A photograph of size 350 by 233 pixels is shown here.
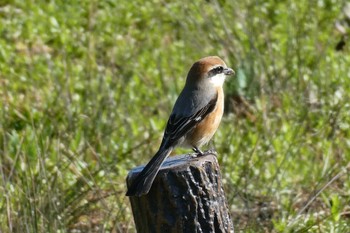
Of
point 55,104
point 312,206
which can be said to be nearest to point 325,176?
Result: point 312,206

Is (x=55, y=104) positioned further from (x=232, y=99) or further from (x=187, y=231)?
(x=187, y=231)

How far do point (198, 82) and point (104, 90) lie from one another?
8.23 ft

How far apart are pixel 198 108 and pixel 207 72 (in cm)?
31

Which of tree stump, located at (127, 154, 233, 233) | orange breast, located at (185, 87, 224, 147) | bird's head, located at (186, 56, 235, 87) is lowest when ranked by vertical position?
tree stump, located at (127, 154, 233, 233)

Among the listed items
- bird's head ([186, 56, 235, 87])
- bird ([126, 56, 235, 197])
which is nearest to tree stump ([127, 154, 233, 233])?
bird ([126, 56, 235, 197])

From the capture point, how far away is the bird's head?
5711mm

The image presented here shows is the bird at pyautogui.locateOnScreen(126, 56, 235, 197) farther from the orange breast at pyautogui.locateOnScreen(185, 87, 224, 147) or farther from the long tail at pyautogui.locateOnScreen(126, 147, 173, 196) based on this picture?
the long tail at pyautogui.locateOnScreen(126, 147, 173, 196)

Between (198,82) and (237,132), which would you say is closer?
(198,82)

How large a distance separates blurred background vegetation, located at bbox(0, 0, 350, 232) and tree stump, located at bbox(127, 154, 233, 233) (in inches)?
43.1

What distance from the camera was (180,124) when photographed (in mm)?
5367

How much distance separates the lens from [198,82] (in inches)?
224

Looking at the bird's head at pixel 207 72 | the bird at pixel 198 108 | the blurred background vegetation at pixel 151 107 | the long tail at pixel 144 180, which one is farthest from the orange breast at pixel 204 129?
the long tail at pixel 144 180

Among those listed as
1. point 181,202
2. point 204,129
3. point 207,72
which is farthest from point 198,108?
point 181,202

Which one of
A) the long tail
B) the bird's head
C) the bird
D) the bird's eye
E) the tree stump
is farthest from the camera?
the bird's eye
